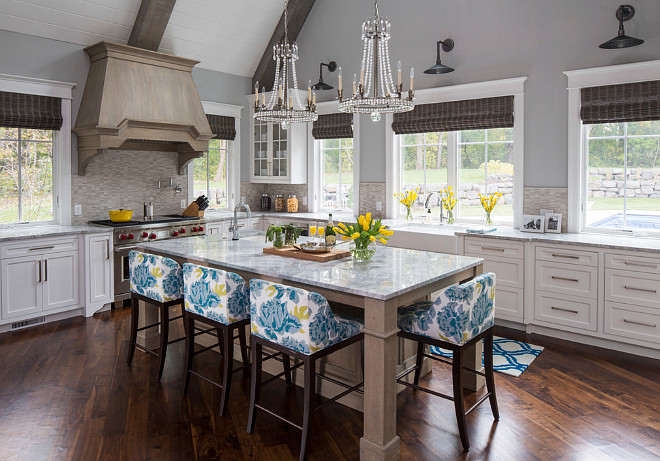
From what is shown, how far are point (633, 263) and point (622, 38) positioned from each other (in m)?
1.90

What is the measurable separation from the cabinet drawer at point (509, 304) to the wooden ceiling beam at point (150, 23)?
190 inches

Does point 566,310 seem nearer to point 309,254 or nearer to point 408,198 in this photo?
point 408,198

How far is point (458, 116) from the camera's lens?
5852 mm

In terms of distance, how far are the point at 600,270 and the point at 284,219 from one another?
4231 mm

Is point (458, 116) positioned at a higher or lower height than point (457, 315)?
higher

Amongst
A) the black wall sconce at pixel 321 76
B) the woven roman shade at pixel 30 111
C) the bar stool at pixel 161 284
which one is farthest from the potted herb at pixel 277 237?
the black wall sconce at pixel 321 76

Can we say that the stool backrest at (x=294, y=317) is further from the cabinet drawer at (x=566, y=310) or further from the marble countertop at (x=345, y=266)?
the cabinet drawer at (x=566, y=310)

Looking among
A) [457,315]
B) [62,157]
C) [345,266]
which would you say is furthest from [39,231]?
[457,315]

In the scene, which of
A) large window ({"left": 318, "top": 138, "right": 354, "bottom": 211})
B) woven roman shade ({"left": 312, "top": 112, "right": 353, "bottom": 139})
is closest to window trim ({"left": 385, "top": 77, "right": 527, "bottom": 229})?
woven roman shade ({"left": 312, "top": 112, "right": 353, "bottom": 139})

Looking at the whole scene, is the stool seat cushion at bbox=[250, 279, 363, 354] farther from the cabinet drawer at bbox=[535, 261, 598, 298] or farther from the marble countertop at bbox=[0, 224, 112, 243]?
the marble countertop at bbox=[0, 224, 112, 243]

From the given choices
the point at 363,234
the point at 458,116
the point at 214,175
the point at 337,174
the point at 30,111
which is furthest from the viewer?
the point at 214,175

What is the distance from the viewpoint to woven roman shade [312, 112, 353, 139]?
6.96m

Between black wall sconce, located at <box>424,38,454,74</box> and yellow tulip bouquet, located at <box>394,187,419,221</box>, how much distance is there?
1.45 meters

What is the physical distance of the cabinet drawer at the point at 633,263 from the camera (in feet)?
13.9
